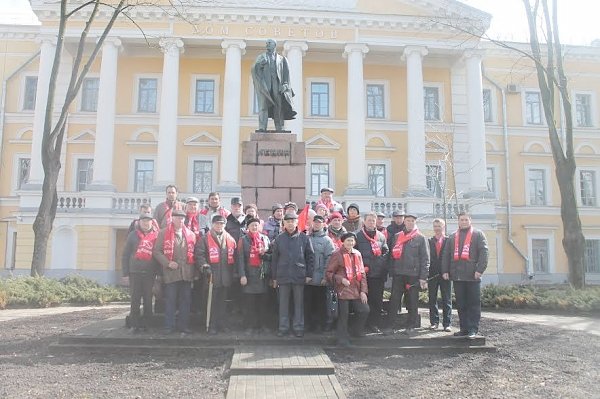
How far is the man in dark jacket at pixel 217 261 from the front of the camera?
7.97 m

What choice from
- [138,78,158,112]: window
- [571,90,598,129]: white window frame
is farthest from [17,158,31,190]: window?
[571,90,598,129]: white window frame

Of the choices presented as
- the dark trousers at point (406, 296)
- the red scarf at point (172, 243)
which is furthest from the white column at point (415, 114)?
the red scarf at point (172, 243)

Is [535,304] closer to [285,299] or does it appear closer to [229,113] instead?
[285,299]

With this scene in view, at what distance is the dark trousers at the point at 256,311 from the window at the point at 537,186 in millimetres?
26315

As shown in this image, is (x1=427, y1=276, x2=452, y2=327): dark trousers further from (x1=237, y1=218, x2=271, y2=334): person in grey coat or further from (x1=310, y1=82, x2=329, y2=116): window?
(x1=310, y1=82, x2=329, y2=116): window

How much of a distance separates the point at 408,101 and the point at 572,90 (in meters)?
12.2

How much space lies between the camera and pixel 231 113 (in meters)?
26.5

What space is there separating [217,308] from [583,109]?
31.5 meters

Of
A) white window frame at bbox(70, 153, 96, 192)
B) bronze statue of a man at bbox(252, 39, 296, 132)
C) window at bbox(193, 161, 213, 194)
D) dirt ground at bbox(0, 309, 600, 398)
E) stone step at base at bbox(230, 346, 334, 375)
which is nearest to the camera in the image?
dirt ground at bbox(0, 309, 600, 398)

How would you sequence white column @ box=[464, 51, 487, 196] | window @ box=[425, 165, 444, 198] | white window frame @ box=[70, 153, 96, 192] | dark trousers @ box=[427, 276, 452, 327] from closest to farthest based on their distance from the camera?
dark trousers @ box=[427, 276, 452, 327], white column @ box=[464, 51, 487, 196], window @ box=[425, 165, 444, 198], white window frame @ box=[70, 153, 96, 192]

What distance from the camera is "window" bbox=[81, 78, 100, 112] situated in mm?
28891

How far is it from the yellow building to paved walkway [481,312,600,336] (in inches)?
471

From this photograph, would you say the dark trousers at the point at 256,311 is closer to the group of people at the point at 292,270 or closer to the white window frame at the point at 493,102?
the group of people at the point at 292,270

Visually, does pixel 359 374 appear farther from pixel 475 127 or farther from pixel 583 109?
pixel 583 109
